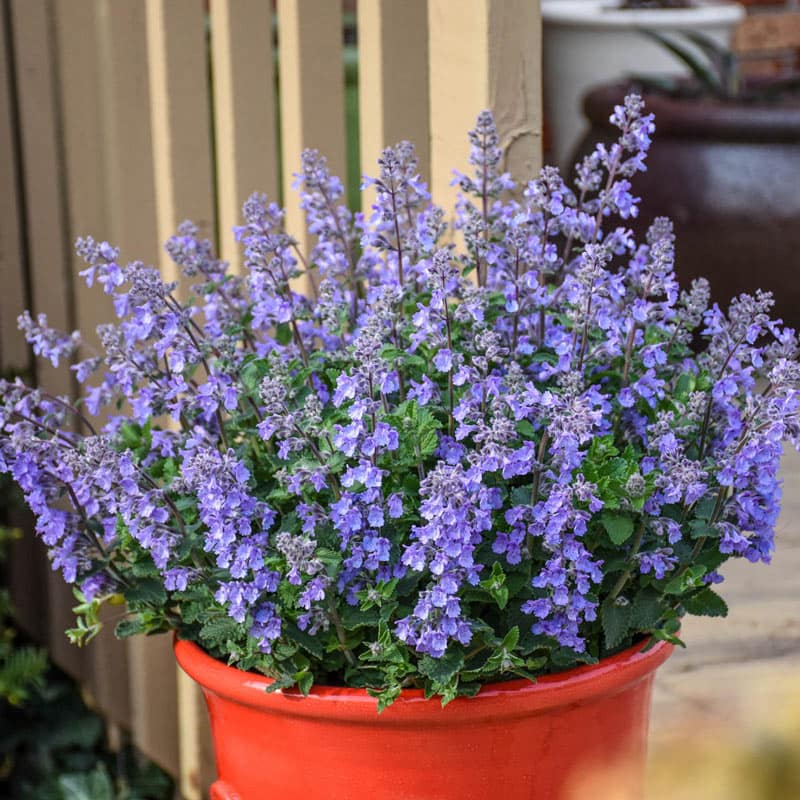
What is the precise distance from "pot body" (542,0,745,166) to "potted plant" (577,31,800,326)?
1272mm

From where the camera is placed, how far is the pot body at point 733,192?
10.3 ft

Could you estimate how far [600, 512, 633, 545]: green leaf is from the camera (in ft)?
3.46

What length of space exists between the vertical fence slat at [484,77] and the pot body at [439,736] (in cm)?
58

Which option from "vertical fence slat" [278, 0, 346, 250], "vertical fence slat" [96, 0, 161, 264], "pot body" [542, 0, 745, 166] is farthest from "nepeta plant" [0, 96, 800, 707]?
"pot body" [542, 0, 745, 166]

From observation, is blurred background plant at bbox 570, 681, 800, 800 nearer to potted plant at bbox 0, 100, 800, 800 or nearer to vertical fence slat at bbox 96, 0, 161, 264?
potted plant at bbox 0, 100, 800, 800

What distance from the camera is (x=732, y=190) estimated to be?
3.17 m

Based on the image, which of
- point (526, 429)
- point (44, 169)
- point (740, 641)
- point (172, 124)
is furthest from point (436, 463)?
point (44, 169)

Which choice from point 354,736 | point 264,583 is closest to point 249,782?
point 354,736

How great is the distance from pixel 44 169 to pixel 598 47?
2711 mm

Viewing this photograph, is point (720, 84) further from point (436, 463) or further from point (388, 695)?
point (388, 695)

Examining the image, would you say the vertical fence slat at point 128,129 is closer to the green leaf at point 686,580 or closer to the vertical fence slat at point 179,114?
the vertical fence slat at point 179,114

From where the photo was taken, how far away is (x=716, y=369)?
48.9 inches

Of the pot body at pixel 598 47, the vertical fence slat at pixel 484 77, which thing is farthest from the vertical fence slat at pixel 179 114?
the pot body at pixel 598 47

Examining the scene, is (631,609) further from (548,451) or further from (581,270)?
(581,270)
